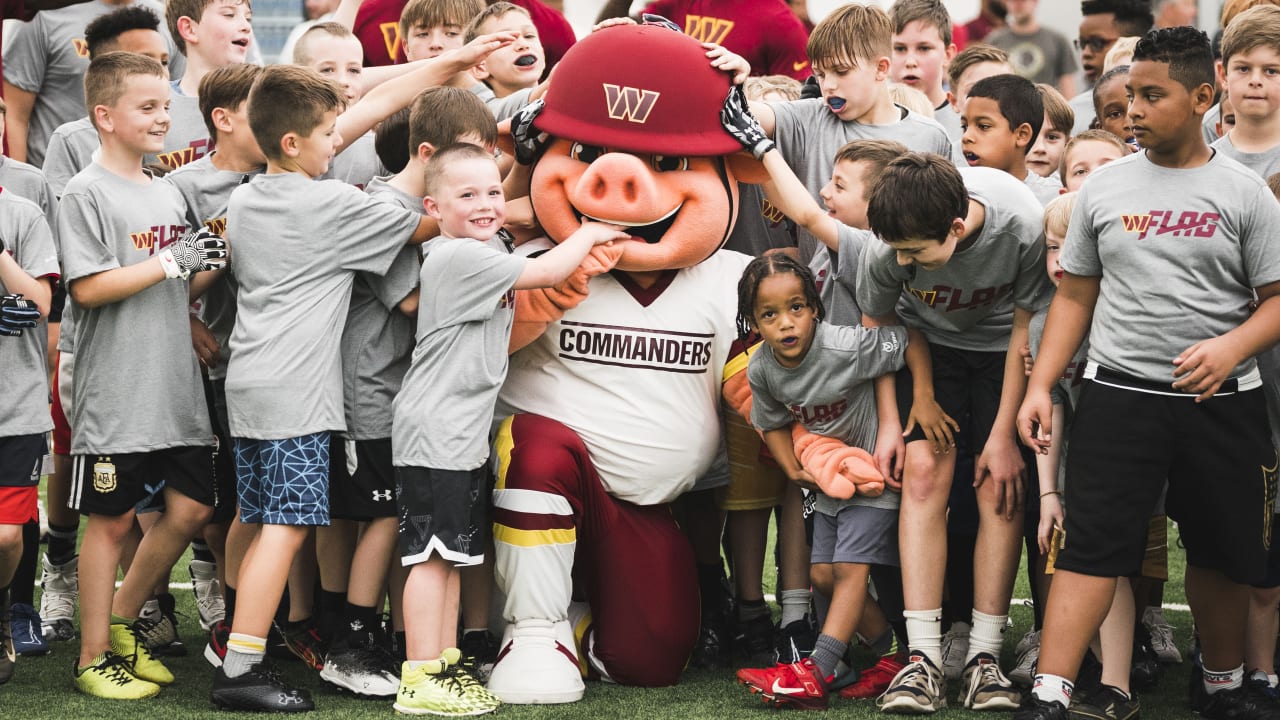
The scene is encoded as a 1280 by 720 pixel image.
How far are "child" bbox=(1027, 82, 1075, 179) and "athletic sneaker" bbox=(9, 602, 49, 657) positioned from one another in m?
3.92

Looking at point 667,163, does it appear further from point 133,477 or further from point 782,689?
point 133,477

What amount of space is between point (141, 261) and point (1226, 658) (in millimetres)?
3285

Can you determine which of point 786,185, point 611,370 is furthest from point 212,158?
point 786,185

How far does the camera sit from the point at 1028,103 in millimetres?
4965

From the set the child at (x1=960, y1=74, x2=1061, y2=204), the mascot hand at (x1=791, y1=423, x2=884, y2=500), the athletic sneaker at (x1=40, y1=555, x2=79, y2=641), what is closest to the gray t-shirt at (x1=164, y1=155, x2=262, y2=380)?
the athletic sneaker at (x1=40, y1=555, x2=79, y2=641)

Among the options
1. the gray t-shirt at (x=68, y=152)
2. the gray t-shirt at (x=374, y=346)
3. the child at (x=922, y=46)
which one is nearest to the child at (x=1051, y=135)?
the child at (x=922, y=46)

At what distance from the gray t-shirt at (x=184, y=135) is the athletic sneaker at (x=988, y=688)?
3069 millimetres

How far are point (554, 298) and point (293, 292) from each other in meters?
0.75

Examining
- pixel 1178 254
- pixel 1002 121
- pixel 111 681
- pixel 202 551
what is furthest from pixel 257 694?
pixel 1002 121

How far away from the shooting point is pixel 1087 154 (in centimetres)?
509

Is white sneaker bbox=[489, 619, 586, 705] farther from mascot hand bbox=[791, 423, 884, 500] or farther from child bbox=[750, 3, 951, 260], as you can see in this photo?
child bbox=[750, 3, 951, 260]

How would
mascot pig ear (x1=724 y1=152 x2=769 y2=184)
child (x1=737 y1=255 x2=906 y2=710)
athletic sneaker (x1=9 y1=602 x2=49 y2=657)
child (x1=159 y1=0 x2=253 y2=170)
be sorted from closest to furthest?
child (x1=737 y1=255 x2=906 y2=710)
mascot pig ear (x1=724 y1=152 x2=769 y2=184)
athletic sneaker (x1=9 y1=602 x2=49 y2=657)
child (x1=159 y1=0 x2=253 y2=170)

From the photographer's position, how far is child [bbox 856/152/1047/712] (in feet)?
14.1

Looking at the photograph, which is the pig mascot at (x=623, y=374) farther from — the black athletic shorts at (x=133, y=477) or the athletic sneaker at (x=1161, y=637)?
the athletic sneaker at (x=1161, y=637)
